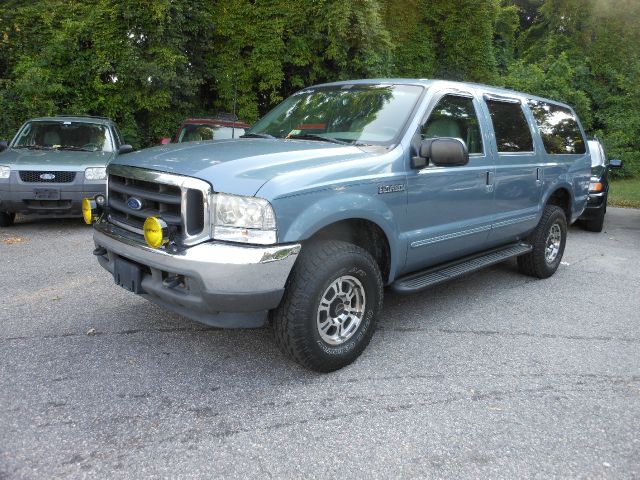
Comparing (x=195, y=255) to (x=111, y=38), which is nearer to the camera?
(x=195, y=255)

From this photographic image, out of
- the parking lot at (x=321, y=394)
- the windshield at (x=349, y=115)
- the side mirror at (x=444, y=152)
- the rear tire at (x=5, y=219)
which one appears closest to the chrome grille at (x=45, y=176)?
the rear tire at (x=5, y=219)

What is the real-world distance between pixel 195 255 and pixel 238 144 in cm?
114

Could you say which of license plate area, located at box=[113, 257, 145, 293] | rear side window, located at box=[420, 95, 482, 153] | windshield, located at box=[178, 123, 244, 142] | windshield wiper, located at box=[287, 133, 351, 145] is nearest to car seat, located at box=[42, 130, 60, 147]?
windshield, located at box=[178, 123, 244, 142]

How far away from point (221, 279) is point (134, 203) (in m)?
0.91

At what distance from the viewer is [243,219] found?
9.66 ft

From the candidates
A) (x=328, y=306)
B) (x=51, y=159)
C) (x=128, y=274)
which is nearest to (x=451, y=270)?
(x=328, y=306)

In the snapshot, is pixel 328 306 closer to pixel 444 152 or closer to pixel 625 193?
pixel 444 152

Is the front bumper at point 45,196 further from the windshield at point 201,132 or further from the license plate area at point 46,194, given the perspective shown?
the windshield at point 201,132

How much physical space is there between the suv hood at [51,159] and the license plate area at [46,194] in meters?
0.31

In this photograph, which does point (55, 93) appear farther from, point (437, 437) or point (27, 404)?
point (437, 437)

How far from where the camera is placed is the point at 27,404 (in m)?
2.95

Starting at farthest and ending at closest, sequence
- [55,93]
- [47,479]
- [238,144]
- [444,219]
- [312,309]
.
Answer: [55,93]
[444,219]
[238,144]
[312,309]
[47,479]

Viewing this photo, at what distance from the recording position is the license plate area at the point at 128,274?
3221mm

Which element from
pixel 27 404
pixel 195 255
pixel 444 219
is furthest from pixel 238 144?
pixel 27 404
